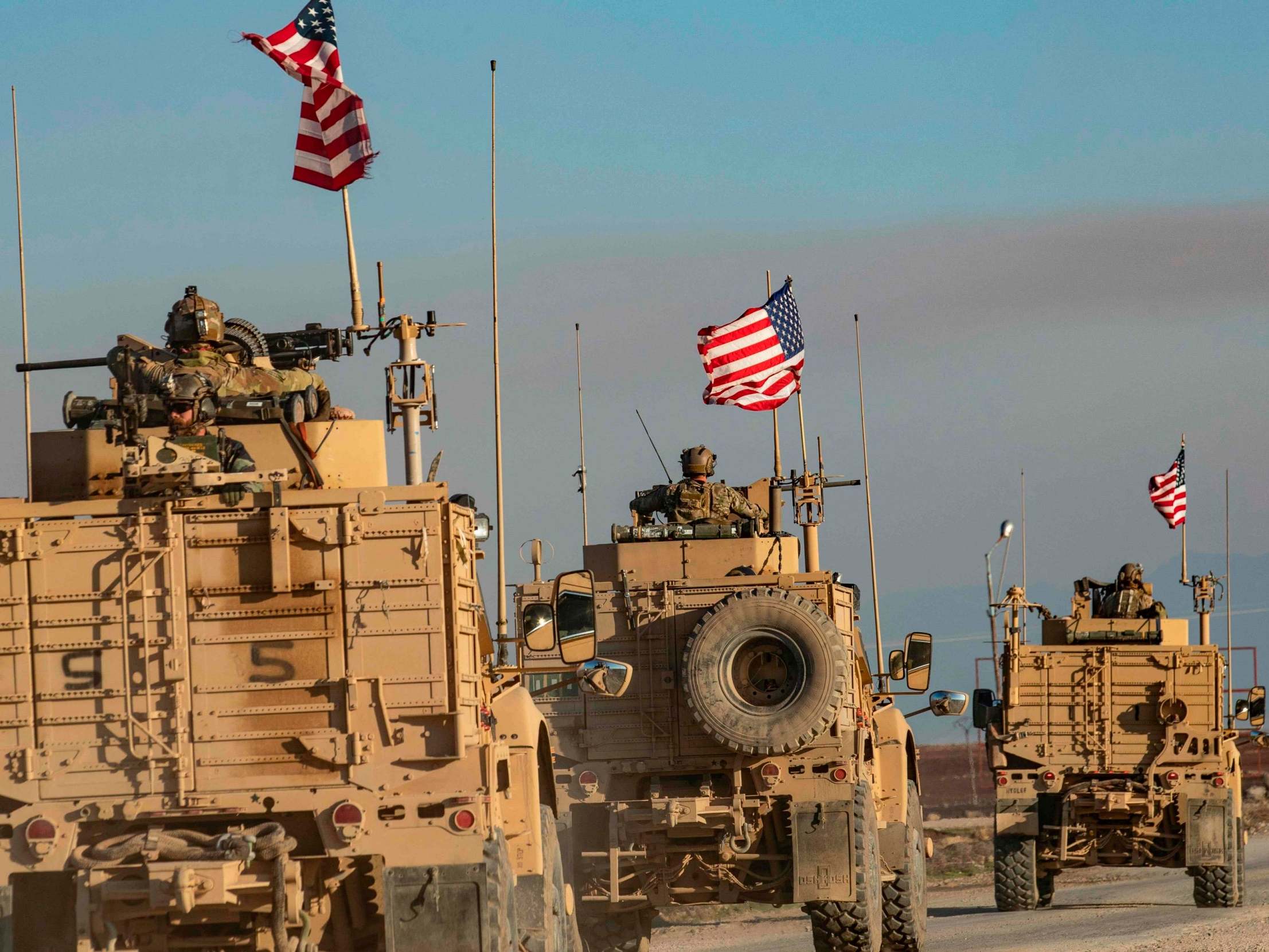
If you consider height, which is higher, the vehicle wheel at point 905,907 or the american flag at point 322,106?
the american flag at point 322,106

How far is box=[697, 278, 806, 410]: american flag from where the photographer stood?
A: 21062 millimetres

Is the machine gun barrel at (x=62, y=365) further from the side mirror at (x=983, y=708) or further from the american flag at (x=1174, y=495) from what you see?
the american flag at (x=1174, y=495)

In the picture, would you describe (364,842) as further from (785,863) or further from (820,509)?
(820,509)

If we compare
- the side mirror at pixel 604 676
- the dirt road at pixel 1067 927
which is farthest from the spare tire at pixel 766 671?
the dirt road at pixel 1067 927

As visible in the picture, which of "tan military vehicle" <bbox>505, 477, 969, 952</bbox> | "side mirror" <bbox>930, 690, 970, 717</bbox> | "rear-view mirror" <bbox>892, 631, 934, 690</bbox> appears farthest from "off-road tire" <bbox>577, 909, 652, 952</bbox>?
"side mirror" <bbox>930, 690, 970, 717</bbox>

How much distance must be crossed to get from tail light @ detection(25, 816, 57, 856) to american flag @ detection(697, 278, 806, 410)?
12671 mm

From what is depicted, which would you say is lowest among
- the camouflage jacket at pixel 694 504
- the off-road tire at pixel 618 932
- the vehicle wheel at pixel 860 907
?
the off-road tire at pixel 618 932

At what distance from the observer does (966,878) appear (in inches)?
1097

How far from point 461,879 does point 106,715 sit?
1654 mm

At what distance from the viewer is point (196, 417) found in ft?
33.6

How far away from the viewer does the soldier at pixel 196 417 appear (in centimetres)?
1018

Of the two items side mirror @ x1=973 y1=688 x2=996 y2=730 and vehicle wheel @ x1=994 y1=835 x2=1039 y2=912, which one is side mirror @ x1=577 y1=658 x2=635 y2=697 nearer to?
side mirror @ x1=973 y1=688 x2=996 y2=730

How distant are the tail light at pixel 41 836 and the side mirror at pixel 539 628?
4355mm

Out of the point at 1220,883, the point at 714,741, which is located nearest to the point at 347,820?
the point at 714,741
